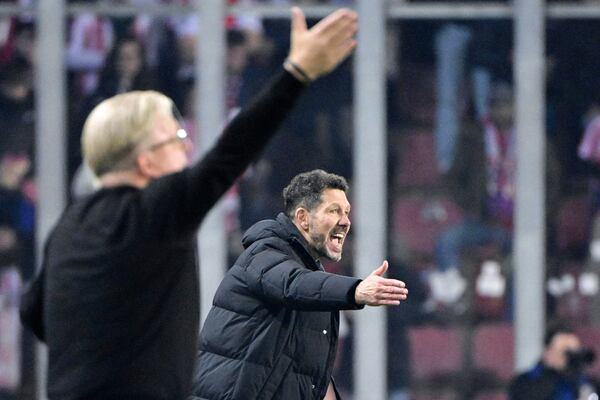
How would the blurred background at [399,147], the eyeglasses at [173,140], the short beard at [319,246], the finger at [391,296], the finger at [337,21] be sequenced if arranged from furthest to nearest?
the blurred background at [399,147] → the short beard at [319,246] → the finger at [391,296] → the eyeglasses at [173,140] → the finger at [337,21]

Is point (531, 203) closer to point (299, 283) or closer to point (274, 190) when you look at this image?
point (274, 190)

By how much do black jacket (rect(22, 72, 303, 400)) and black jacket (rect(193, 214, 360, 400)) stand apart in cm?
188

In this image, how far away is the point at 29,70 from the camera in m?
10.6

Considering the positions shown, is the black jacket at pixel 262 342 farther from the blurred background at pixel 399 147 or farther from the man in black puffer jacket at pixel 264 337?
the blurred background at pixel 399 147

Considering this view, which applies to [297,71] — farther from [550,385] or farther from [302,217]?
[550,385]

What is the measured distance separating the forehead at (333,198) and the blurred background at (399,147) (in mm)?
4661

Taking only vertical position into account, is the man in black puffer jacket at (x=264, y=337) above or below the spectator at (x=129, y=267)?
below

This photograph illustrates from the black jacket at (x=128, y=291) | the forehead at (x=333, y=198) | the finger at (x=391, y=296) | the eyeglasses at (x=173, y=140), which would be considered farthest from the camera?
the forehead at (x=333, y=198)

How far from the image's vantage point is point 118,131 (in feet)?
11.2

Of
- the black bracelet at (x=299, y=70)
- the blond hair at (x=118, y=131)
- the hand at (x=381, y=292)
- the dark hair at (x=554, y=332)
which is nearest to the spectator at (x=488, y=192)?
the dark hair at (x=554, y=332)

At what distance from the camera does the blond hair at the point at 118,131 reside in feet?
11.2

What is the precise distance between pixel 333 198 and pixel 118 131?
8.37ft

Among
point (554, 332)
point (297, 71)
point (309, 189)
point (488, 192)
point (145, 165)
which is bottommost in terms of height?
point (554, 332)

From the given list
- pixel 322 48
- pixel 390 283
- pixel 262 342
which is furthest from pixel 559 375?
pixel 322 48
